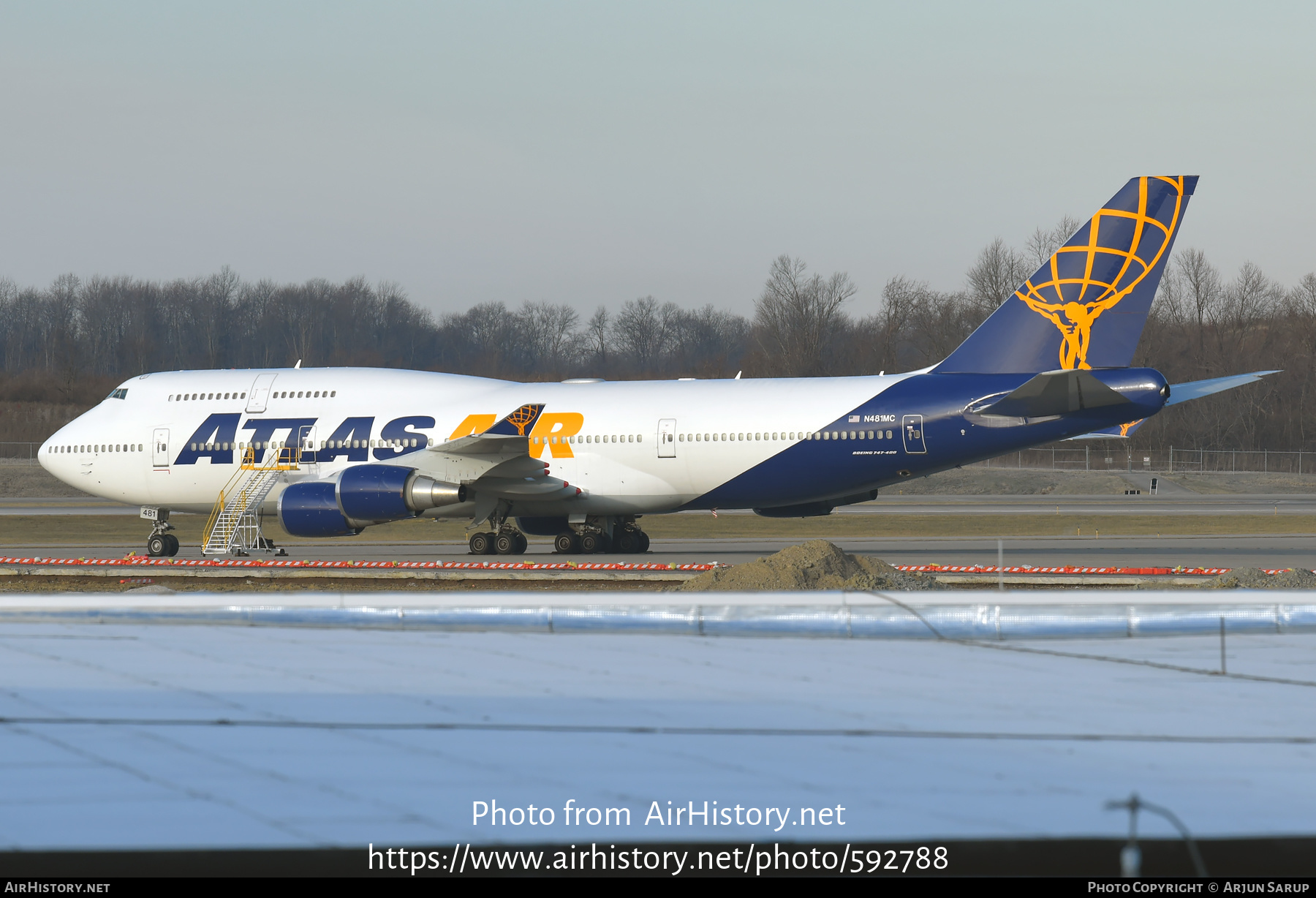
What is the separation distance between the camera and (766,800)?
403 centimetres

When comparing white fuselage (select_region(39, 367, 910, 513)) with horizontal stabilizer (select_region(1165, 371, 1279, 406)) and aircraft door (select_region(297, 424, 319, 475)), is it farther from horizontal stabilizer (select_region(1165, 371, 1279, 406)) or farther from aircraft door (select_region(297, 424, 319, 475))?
horizontal stabilizer (select_region(1165, 371, 1279, 406))

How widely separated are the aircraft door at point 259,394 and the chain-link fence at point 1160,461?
51.4m

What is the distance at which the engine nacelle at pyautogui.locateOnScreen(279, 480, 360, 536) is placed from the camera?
1005 inches

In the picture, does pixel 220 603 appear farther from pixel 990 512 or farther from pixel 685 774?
pixel 990 512

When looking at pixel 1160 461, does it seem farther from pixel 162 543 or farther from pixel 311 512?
pixel 162 543

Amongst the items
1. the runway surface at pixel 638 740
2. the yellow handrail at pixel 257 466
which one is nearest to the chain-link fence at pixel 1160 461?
the yellow handrail at pixel 257 466

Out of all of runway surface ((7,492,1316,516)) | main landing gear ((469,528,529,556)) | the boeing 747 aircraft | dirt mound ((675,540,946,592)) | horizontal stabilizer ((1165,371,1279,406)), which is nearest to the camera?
dirt mound ((675,540,946,592))

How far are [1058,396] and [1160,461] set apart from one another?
56.6 m

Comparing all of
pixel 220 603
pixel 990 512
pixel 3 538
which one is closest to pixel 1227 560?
pixel 990 512

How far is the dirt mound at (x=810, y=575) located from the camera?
57.3ft

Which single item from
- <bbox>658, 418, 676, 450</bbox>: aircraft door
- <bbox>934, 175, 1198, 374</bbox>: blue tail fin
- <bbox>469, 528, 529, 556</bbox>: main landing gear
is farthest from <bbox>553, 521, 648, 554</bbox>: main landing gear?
<bbox>934, 175, 1198, 374</bbox>: blue tail fin

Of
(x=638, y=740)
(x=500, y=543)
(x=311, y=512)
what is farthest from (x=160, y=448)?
(x=638, y=740)

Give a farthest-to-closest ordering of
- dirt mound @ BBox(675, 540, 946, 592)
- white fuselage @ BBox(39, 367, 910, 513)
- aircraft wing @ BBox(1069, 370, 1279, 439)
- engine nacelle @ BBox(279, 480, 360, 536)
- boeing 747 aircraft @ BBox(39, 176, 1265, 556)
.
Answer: white fuselage @ BBox(39, 367, 910, 513) → engine nacelle @ BBox(279, 480, 360, 536) → boeing 747 aircraft @ BBox(39, 176, 1265, 556) → aircraft wing @ BBox(1069, 370, 1279, 439) → dirt mound @ BBox(675, 540, 946, 592)

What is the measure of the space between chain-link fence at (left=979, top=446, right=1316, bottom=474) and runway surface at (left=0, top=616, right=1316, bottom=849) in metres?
66.3
